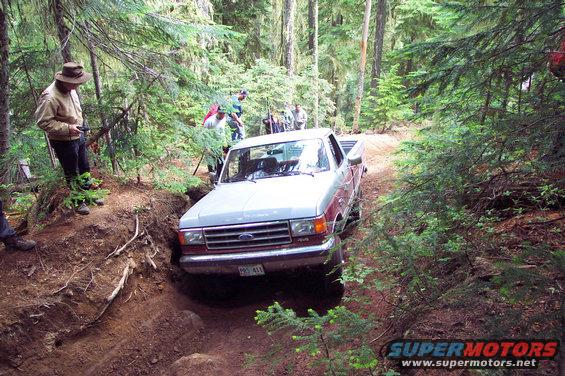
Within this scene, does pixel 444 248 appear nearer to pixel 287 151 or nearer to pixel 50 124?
pixel 287 151

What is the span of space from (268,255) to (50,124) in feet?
10.8

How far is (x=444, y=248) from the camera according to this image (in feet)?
10.8

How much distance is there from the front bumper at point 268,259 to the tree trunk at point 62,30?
3.84 meters

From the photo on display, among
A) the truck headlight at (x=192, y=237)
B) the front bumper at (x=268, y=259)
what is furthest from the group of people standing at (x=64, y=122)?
the front bumper at (x=268, y=259)

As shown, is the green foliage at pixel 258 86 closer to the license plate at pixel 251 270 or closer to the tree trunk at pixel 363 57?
the tree trunk at pixel 363 57

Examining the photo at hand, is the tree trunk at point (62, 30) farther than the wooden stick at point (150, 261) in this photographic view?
Yes

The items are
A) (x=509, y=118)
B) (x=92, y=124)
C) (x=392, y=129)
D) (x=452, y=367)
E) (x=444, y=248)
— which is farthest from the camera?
(x=392, y=129)

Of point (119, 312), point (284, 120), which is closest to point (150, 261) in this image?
point (119, 312)

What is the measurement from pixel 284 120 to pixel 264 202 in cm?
976

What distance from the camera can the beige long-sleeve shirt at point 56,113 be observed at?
457 centimetres

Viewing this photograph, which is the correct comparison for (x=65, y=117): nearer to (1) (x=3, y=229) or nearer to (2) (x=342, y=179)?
(1) (x=3, y=229)

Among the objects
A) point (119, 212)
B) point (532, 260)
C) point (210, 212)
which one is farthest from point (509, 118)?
point (119, 212)

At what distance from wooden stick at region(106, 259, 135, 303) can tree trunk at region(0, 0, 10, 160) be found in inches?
95.9

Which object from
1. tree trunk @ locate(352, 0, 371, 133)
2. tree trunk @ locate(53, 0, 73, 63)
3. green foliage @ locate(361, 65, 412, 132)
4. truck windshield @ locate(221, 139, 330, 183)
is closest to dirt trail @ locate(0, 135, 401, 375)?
truck windshield @ locate(221, 139, 330, 183)
